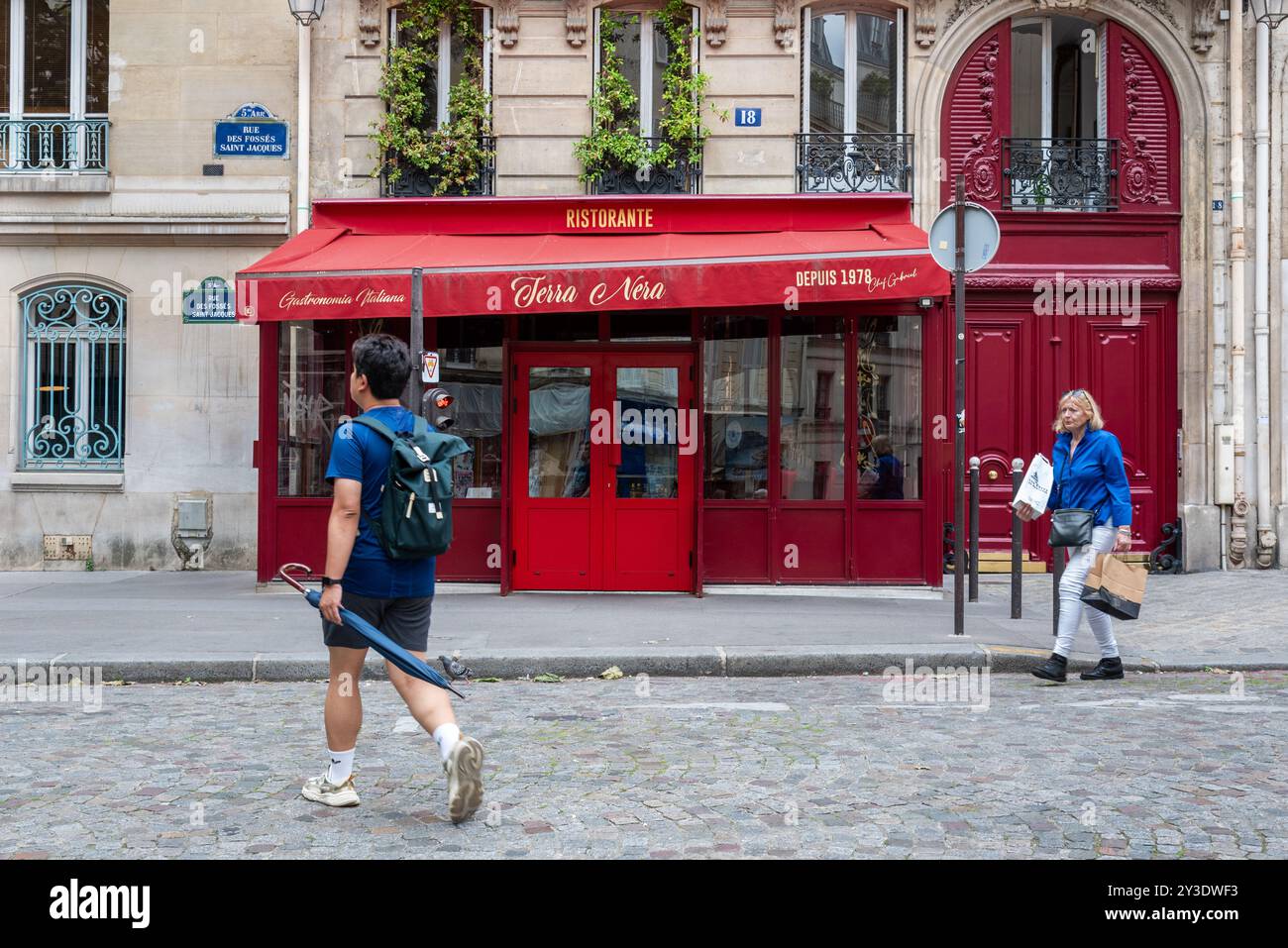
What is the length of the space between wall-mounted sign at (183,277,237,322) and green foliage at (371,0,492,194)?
7.17 ft

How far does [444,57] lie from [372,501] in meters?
9.69

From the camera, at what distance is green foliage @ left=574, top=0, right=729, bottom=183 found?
12.6 m

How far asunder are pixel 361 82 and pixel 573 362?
13.3 ft

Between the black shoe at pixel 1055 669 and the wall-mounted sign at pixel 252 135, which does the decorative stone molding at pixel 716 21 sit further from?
the black shoe at pixel 1055 669

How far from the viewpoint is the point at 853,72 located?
13055mm

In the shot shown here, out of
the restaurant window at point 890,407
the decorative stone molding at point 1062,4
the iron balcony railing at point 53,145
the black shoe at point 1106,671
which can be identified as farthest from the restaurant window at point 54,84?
the black shoe at point 1106,671

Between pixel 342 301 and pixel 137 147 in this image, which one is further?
pixel 137 147

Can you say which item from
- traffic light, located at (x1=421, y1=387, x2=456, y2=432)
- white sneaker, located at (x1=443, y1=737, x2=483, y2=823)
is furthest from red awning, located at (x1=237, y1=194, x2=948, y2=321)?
white sneaker, located at (x1=443, y1=737, x2=483, y2=823)

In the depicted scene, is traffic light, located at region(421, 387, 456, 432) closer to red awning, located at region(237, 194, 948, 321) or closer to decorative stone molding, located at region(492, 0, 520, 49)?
red awning, located at region(237, 194, 948, 321)

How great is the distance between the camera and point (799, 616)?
983 centimetres

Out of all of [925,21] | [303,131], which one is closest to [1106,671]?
[925,21]

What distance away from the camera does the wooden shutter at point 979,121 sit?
13180 mm

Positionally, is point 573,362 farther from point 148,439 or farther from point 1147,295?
point 1147,295

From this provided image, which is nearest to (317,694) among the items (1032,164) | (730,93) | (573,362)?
(573,362)
